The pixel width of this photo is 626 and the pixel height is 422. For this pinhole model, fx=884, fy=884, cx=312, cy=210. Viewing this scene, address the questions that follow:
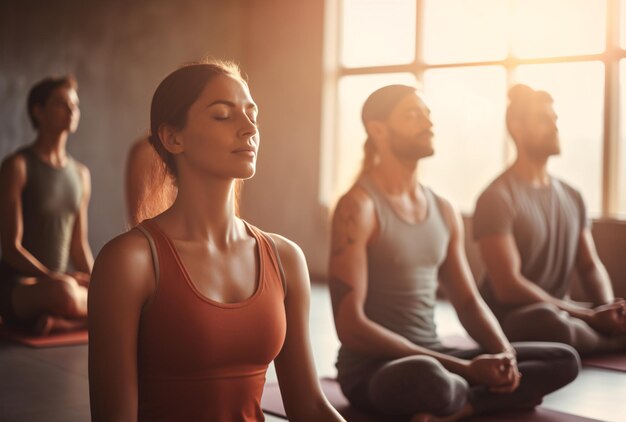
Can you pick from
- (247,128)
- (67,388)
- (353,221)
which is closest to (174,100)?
(247,128)

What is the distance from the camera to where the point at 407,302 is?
10.2ft

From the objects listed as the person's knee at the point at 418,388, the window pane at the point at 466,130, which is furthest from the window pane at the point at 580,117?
the person's knee at the point at 418,388

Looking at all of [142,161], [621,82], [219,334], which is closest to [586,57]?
[621,82]

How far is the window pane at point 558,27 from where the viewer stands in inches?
247

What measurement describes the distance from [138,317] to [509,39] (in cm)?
569

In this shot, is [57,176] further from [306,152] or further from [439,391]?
[306,152]

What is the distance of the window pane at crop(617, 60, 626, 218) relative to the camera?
617 cm

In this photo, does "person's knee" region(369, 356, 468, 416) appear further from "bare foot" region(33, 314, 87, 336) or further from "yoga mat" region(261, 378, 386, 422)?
"bare foot" region(33, 314, 87, 336)

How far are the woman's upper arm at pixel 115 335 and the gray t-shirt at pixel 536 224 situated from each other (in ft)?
9.56

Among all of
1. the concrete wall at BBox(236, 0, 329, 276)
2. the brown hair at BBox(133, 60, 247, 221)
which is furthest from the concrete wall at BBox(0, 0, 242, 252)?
the brown hair at BBox(133, 60, 247, 221)

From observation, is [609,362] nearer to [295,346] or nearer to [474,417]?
[474,417]

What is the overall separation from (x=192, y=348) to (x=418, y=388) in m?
1.44

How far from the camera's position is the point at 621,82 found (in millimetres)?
6180

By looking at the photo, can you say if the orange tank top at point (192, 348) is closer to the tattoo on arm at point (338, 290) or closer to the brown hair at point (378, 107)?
the tattoo on arm at point (338, 290)
